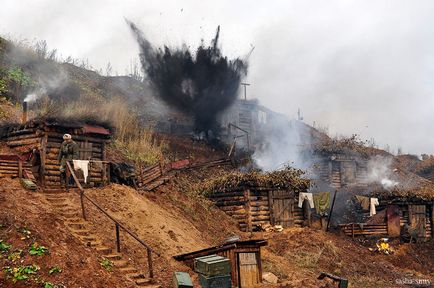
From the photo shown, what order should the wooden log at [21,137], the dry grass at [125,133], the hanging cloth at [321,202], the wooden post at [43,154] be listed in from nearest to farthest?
1. the wooden post at [43,154]
2. the wooden log at [21,137]
3. the hanging cloth at [321,202]
4. the dry grass at [125,133]

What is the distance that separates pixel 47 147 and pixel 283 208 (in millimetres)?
12928

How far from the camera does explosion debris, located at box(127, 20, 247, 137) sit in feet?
121

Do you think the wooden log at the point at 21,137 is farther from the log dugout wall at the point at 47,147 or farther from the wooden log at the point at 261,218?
the wooden log at the point at 261,218

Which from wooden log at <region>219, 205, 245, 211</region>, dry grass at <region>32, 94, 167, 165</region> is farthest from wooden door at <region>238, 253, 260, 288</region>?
dry grass at <region>32, 94, 167, 165</region>

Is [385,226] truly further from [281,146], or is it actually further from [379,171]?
[379,171]

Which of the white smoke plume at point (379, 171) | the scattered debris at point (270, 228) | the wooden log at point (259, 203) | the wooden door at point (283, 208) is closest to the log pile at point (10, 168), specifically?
the wooden log at point (259, 203)

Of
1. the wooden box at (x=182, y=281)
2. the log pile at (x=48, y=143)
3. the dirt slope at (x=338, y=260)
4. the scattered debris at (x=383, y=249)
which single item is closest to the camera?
the wooden box at (x=182, y=281)

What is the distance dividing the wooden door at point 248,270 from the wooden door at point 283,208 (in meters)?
9.50

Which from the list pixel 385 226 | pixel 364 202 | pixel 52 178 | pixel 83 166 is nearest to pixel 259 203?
pixel 364 202

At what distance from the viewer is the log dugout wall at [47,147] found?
18078 mm

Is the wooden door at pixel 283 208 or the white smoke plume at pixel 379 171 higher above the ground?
the white smoke plume at pixel 379 171

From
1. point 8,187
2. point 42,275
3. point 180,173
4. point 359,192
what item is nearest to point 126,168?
point 180,173

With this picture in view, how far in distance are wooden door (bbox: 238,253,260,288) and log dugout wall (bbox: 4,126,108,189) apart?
330 inches

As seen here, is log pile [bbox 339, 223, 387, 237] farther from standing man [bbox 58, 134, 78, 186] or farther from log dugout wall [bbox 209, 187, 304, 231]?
standing man [bbox 58, 134, 78, 186]
